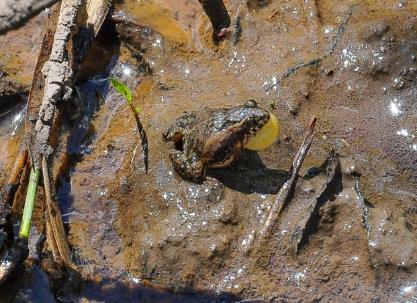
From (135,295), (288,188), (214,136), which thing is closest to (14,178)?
(135,295)

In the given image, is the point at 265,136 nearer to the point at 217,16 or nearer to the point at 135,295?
the point at 217,16

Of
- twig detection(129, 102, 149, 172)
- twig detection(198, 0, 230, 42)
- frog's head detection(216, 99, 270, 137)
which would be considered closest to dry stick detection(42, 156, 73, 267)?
twig detection(129, 102, 149, 172)

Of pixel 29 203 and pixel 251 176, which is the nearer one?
pixel 29 203

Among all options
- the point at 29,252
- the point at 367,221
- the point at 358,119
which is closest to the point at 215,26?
the point at 358,119

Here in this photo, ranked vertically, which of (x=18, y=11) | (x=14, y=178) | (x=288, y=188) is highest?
(x=18, y=11)

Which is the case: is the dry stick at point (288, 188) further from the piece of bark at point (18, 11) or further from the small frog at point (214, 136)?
the piece of bark at point (18, 11)

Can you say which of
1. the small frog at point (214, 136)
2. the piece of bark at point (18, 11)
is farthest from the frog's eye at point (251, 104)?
the piece of bark at point (18, 11)
